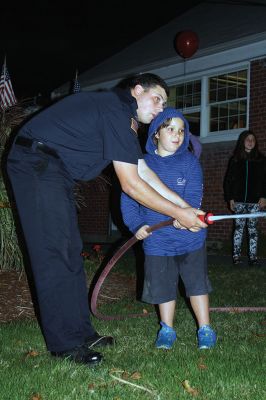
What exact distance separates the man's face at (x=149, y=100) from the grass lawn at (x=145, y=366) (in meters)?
1.68

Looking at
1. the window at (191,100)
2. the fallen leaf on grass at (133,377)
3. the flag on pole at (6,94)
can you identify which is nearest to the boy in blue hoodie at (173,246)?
the fallen leaf on grass at (133,377)

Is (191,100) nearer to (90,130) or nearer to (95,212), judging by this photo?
(95,212)

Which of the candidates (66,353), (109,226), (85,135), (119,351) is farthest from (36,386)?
(109,226)

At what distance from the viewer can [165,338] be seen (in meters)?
4.02

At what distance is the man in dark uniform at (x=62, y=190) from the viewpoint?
11.7 feet

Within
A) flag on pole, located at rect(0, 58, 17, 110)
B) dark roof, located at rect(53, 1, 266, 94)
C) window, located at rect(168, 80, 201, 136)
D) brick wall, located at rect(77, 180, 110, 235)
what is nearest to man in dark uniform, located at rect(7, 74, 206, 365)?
flag on pole, located at rect(0, 58, 17, 110)

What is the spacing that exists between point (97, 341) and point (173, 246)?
87 centimetres

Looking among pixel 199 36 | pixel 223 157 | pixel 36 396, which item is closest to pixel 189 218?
Result: pixel 36 396

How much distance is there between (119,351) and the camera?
12.8ft

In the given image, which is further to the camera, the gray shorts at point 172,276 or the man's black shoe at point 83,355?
the gray shorts at point 172,276

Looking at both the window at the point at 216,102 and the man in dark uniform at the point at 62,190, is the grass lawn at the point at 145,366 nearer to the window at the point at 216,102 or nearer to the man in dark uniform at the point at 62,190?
the man in dark uniform at the point at 62,190

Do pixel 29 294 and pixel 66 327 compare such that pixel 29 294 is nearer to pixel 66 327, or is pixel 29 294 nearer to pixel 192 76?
pixel 66 327

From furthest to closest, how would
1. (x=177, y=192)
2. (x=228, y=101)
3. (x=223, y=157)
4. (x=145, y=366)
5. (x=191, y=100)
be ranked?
A: (x=191, y=100)
(x=228, y=101)
(x=223, y=157)
(x=177, y=192)
(x=145, y=366)

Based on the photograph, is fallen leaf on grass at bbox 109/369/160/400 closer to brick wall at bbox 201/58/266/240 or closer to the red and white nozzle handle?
the red and white nozzle handle
